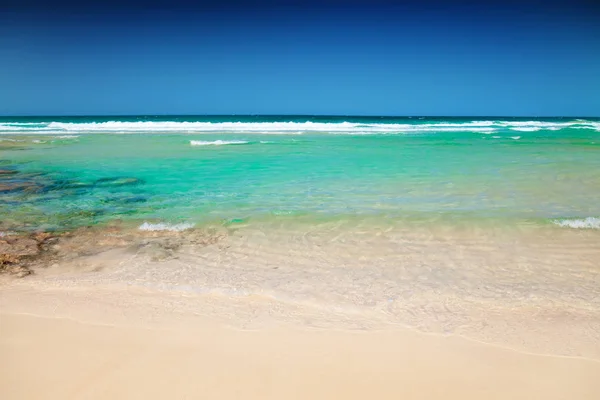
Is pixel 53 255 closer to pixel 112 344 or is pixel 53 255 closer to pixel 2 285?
pixel 2 285

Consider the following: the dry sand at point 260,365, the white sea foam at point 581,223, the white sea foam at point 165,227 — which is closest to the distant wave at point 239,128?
the white sea foam at point 581,223

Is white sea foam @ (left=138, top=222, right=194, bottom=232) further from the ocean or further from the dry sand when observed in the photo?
the dry sand

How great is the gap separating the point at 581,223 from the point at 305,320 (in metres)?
4.00

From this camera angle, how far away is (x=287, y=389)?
2020mm

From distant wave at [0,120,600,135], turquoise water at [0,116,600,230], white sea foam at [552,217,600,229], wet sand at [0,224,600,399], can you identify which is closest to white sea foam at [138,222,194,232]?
turquoise water at [0,116,600,230]

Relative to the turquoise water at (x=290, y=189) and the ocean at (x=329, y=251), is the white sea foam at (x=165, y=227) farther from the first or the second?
the turquoise water at (x=290, y=189)

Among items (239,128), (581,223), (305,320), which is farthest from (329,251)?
(239,128)

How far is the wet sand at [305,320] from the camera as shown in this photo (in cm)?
207

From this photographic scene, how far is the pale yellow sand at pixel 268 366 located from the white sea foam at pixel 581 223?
308 cm

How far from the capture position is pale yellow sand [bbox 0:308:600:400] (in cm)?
200

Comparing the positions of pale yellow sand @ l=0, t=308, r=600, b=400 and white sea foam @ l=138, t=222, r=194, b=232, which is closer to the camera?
pale yellow sand @ l=0, t=308, r=600, b=400

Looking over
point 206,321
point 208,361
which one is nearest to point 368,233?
point 206,321

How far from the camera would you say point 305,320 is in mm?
2691

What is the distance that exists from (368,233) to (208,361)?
2.77 meters
